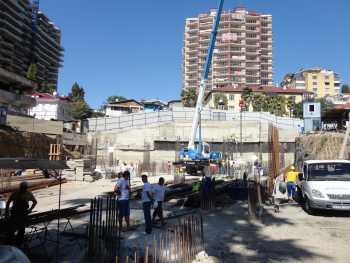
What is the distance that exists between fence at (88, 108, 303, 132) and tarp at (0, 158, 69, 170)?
45462 millimetres

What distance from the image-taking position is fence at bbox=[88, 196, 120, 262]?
6694 millimetres

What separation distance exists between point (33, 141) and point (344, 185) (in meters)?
30.8

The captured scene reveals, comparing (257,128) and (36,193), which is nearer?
(36,193)

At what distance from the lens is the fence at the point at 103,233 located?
22.0ft

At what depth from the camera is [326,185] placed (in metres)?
11.4

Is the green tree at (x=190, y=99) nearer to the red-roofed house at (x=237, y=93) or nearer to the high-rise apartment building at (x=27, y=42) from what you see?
the red-roofed house at (x=237, y=93)

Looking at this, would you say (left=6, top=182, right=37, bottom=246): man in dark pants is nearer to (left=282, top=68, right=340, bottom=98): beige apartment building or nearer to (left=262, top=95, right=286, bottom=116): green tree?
(left=262, top=95, right=286, bottom=116): green tree

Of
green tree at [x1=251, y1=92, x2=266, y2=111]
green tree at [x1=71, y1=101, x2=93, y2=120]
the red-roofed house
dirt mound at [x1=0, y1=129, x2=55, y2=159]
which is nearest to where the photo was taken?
dirt mound at [x1=0, y1=129, x2=55, y2=159]

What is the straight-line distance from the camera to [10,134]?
32.4 m

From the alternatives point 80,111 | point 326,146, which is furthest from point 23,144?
point 80,111

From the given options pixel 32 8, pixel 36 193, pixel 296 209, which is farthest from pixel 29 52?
pixel 296 209

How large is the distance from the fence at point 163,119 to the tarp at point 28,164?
149ft

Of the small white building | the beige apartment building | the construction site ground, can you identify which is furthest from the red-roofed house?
the construction site ground

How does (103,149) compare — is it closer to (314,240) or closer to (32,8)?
(314,240)
